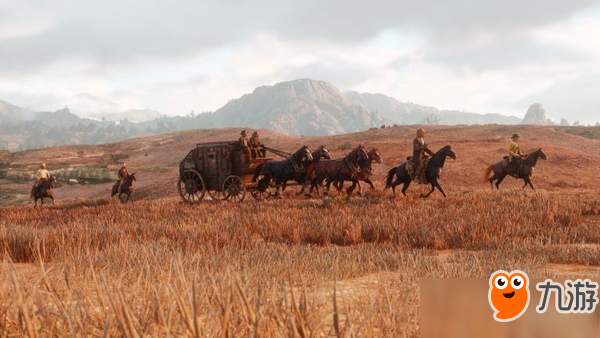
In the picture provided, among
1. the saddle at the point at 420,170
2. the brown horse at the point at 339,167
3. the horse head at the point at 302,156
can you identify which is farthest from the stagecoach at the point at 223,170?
the saddle at the point at 420,170

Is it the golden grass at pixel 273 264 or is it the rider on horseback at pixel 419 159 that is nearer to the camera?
the golden grass at pixel 273 264

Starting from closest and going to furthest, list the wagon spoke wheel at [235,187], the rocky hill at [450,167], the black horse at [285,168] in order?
the wagon spoke wheel at [235,187], the black horse at [285,168], the rocky hill at [450,167]

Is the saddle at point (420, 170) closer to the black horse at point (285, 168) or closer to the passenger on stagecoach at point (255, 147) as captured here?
the black horse at point (285, 168)

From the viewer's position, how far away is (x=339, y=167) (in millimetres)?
18469

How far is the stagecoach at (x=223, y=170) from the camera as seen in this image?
61.9 ft

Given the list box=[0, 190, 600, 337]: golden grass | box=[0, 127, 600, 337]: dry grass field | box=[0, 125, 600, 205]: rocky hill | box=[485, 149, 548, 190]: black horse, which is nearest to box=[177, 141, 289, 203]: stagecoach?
box=[0, 127, 600, 337]: dry grass field

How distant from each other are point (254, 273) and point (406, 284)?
1.39m

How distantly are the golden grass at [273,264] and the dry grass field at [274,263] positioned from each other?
0.07ft

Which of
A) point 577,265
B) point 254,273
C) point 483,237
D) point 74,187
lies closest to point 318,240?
point 483,237

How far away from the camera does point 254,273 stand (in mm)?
4934

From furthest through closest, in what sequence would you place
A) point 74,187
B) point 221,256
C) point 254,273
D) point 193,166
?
point 74,187 < point 193,166 < point 221,256 < point 254,273

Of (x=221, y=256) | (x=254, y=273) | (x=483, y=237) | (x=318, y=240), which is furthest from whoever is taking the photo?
(x=318, y=240)

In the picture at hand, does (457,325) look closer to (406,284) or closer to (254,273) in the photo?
(406,284)

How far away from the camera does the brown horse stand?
18.1 m
